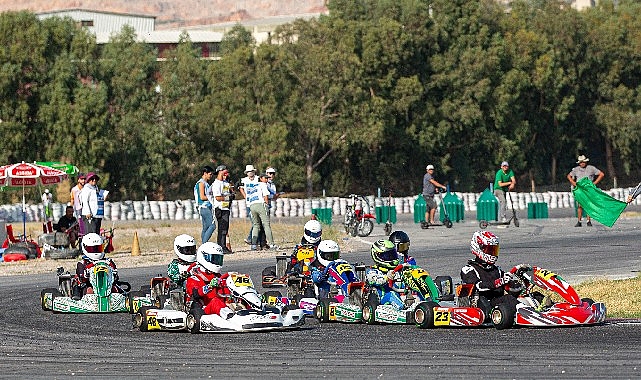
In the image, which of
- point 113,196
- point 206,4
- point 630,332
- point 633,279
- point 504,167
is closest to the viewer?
point 630,332

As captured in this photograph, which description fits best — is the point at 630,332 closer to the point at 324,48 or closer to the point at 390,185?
the point at 324,48

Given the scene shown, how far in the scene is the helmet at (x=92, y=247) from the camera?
17078 mm

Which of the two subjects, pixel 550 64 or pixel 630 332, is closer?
pixel 630 332

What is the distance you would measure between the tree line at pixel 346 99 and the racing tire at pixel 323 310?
42367 millimetres

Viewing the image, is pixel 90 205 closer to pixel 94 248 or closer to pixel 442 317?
pixel 94 248

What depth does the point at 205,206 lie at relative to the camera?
23766 millimetres

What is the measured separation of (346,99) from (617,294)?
149ft

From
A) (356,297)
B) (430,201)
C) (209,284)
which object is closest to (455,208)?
(430,201)

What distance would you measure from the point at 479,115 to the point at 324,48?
8411mm

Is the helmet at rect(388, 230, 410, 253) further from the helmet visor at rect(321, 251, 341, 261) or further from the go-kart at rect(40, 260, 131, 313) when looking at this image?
the go-kart at rect(40, 260, 131, 313)

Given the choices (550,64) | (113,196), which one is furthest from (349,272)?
(550,64)

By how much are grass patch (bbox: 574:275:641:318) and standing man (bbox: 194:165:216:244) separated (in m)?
7.73

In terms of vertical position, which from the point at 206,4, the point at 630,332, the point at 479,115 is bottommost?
the point at 630,332

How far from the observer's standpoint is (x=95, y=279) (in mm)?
16281
